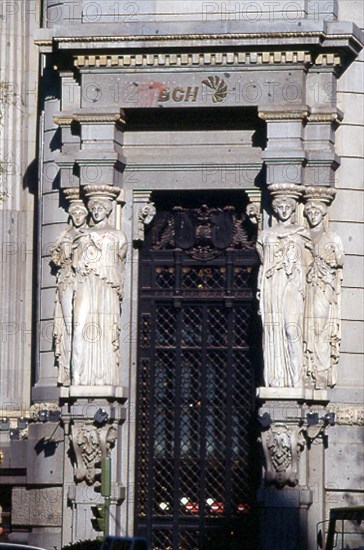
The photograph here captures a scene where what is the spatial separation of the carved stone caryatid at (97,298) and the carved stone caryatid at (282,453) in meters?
3.47

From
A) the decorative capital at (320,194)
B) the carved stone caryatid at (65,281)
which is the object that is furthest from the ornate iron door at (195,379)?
the decorative capital at (320,194)

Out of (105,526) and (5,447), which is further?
(5,447)

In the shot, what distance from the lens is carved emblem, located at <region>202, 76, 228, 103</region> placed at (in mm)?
42406

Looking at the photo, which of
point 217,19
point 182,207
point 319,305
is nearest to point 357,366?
point 319,305

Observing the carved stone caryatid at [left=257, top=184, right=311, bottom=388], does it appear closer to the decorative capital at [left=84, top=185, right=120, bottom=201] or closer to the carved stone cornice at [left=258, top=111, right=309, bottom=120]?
the carved stone cornice at [left=258, top=111, right=309, bottom=120]

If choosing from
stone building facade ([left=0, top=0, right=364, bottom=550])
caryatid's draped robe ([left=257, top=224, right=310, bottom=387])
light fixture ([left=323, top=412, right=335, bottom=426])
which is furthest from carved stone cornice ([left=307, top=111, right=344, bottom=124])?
light fixture ([left=323, top=412, right=335, bottom=426])

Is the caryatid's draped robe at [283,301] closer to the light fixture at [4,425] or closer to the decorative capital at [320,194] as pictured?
the decorative capital at [320,194]

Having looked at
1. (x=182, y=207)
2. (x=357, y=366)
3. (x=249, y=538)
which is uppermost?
(x=182, y=207)

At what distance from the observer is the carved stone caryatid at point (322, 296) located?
138 feet

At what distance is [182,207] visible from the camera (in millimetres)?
43969

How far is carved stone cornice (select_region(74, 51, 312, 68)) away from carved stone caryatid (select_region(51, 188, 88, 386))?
266cm

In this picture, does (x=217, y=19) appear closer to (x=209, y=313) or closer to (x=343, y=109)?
(x=343, y=109)

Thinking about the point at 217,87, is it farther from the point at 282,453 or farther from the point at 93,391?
the point at 282,453

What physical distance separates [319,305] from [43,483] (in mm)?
6661
